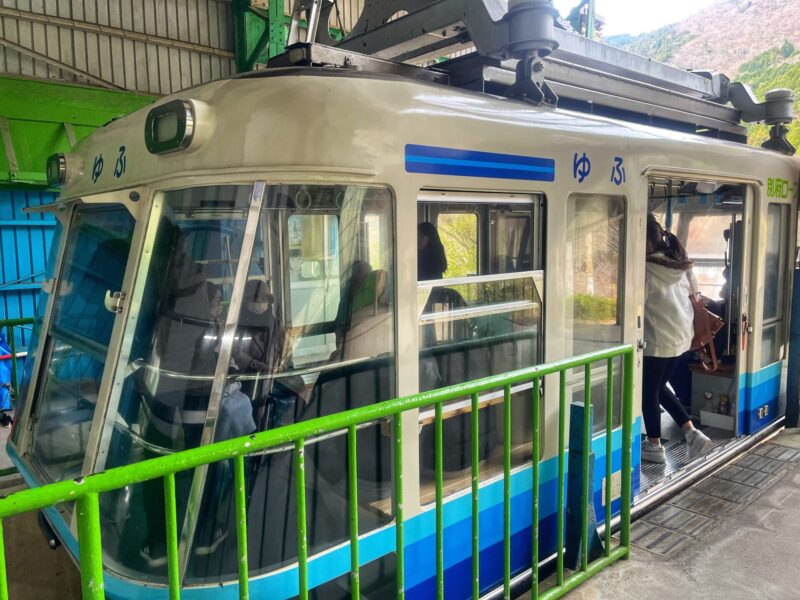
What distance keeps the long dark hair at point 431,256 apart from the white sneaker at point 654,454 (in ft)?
8.15

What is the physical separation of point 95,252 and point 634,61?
10.0 ft

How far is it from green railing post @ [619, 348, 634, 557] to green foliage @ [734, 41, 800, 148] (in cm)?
2244

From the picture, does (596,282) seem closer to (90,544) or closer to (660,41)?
(90,544)

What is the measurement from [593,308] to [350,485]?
173cm

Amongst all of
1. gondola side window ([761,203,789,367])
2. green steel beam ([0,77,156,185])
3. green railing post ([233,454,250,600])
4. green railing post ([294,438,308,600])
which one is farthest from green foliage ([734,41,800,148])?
green railing post ([233,454,250,600])

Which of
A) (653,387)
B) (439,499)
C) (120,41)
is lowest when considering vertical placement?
(653,387)

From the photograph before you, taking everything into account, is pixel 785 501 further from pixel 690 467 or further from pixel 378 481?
pixel 378 481

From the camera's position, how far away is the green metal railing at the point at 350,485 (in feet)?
4.44

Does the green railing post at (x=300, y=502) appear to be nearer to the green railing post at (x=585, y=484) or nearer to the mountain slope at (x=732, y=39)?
the green railing post at (x=585, y=484)

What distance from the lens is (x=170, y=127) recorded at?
2.12m

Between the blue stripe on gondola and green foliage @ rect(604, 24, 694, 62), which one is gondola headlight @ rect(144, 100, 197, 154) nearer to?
the blue stripe on gondola

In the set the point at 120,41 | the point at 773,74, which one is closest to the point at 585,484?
the point at 120,41

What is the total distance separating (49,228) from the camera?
773cm

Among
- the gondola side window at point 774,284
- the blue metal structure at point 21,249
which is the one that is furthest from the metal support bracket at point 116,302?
the blue metal structure at point 21,249
